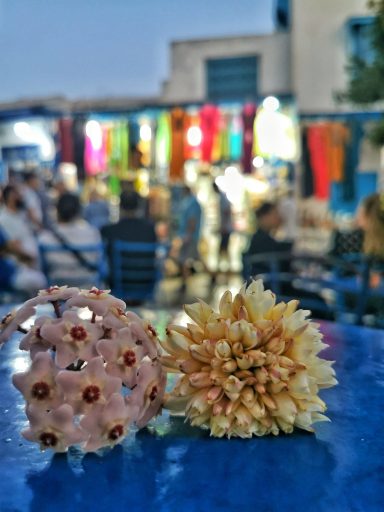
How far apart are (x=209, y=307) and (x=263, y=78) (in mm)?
15766

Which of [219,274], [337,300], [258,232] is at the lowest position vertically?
[219,274]

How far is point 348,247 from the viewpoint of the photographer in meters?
5.62

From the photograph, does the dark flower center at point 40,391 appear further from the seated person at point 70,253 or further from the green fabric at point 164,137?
the green fabric at point 164,137

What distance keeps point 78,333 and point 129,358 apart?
0.09 metres

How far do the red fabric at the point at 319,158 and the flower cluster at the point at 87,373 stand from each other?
1002 centimetres

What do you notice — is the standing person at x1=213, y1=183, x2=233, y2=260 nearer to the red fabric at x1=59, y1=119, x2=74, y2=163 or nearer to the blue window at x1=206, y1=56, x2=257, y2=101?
the red fabric at x1=59, y1=119, x2=74, y2=163

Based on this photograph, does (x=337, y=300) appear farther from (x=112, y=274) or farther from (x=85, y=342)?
(x=85, y=342)

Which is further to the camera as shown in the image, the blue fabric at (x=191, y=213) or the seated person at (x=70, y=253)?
the blue fabric at (x=191, y=213)

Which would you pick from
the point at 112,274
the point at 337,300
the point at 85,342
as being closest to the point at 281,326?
the point at 85,342

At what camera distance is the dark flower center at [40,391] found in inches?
42.1

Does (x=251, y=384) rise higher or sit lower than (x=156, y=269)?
higher

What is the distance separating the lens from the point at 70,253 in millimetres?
5379

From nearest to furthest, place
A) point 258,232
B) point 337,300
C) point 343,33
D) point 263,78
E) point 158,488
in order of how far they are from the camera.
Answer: point 158,488 < point 337,300 < point 258,232 < point 343,33 < point 263,78

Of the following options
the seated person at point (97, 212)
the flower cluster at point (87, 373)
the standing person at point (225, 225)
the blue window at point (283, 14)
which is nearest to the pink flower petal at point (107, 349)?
the flower cluster at point (87, 373)
